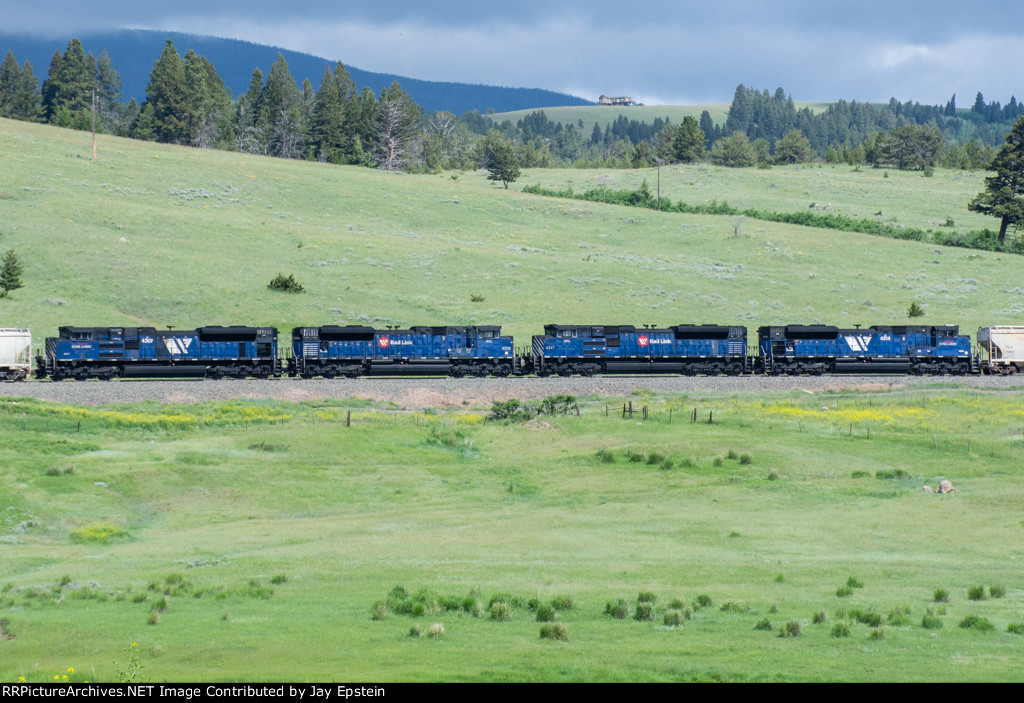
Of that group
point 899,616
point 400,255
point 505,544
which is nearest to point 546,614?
point 899,616

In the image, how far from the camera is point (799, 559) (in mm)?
24672

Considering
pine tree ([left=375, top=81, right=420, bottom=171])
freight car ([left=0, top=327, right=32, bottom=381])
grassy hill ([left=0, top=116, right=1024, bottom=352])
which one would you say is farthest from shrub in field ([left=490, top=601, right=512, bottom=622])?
pine tree ([left=375, top=81, right=420, bottom=171])

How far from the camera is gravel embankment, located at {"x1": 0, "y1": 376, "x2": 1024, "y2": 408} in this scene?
5319 cm

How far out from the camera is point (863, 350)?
69.2 metres

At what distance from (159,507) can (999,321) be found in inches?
3171

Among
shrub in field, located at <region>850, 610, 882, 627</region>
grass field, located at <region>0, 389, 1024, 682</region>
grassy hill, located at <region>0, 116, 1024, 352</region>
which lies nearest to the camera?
grass field, located at <region>0, 389, 1024, 682</region>

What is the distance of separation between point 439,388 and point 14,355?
2588 centimetres

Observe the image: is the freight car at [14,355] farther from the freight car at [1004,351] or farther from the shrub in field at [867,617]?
the freight car at [1004,351]

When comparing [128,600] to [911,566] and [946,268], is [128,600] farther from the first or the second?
[946,268]

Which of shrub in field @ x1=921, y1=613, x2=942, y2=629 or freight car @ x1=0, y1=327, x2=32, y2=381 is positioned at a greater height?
freight car @ x1=0, y1=327, x2=32, y2=381

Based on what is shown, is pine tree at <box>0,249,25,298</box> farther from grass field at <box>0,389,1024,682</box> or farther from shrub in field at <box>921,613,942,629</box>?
shrub in field at <box>921,613,942,629</box>

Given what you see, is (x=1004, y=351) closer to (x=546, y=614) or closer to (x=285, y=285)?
(x=285, y=285)

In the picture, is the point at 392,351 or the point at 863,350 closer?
the point at 392,351

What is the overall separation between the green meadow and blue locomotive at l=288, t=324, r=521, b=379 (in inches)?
439
